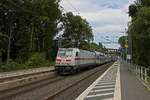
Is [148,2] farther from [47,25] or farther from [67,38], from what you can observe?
[67,38]

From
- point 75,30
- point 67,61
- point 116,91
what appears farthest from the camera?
point 75,30

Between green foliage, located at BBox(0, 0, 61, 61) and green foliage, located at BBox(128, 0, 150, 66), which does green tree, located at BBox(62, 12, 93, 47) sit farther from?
green foliage, located at BBox(128, 0, 150, 66)

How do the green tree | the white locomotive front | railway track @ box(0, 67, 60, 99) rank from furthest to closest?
the green tree, the white locomotive front, railway track @ box(0, 67, 60, 99)

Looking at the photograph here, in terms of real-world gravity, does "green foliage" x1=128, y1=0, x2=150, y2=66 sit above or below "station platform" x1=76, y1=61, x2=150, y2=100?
above

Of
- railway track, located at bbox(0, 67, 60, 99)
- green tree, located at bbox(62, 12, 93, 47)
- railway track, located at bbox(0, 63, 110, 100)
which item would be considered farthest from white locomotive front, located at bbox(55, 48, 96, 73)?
green tree, located at bbox(62, 12, 93, 47)

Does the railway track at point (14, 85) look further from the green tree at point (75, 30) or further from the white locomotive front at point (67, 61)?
the green tree at point (75, 30)

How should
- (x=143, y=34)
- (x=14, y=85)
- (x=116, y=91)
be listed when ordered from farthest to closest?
(x=143, y=34) → (x=14, y=85) → (x=116, y=91)

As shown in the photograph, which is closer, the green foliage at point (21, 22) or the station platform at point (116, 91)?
the station platform at point (116, 91)

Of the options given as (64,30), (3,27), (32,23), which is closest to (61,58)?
(3,27)

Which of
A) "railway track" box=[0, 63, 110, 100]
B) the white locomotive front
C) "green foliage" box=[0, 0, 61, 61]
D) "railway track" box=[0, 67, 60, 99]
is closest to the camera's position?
"railway track" box=[0, 63, 110, 100]

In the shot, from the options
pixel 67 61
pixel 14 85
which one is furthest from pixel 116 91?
pixel 67 61

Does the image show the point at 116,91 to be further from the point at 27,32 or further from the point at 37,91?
the point at 27,32

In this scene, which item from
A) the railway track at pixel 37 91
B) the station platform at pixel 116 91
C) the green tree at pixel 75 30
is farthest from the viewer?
the green tree at pixel 75 30

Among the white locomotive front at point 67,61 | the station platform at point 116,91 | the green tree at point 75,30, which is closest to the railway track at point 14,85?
the station platform at point 116,91
